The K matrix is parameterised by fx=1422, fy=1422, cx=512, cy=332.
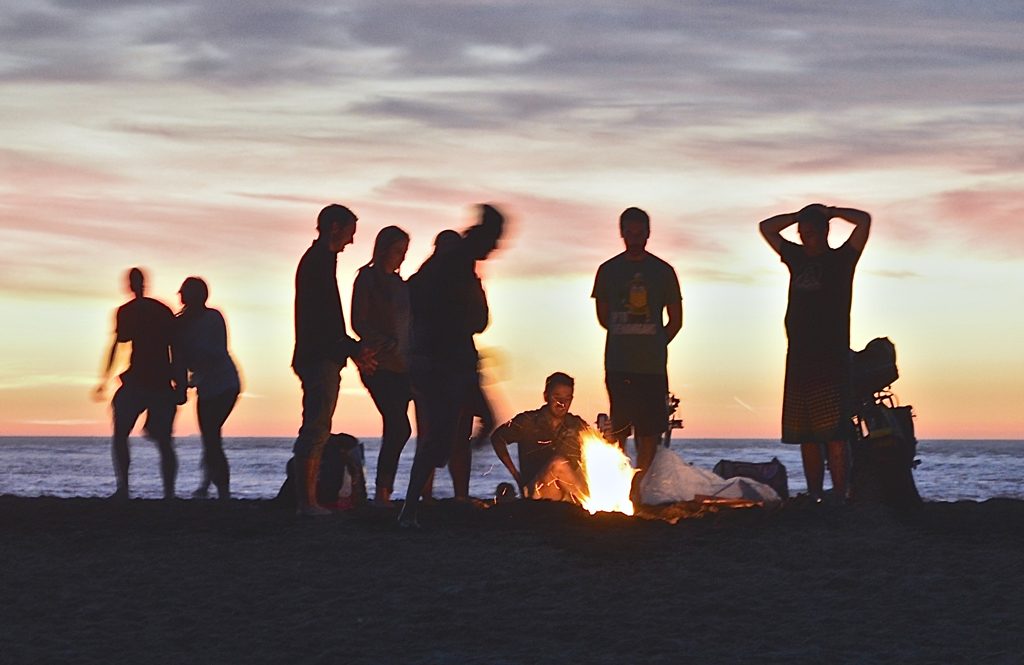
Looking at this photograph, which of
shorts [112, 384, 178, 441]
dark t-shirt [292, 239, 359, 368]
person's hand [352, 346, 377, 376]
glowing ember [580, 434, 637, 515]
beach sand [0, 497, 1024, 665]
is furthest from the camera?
shorts [112, 384, 178, 441]

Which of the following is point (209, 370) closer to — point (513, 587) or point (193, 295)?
point (193, 295)

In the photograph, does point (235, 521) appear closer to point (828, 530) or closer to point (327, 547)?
point (327, 547)

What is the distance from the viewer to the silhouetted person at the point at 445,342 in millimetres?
8891

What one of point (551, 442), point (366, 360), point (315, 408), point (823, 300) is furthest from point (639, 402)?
point (315, 408)

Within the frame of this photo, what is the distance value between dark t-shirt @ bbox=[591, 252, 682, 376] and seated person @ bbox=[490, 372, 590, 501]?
Result: 111 centimetres

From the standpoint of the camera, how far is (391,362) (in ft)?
32.3

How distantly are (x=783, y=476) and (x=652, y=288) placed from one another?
248 cm

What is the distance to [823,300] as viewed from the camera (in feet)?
32.4

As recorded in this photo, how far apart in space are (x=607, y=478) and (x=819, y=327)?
1930 millimetres

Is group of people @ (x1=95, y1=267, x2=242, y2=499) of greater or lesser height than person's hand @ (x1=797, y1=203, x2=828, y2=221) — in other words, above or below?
below

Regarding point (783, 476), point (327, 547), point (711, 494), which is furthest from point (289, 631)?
point (783, 476)

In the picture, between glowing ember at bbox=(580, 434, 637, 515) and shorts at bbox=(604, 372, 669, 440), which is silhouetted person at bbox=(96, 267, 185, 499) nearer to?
glowing ember at bbox=(580, 434, 637, 515)

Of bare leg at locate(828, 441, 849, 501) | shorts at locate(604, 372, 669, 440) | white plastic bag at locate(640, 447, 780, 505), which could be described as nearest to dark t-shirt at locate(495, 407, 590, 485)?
white plastic bag at locate(640, 447, 780, 505)

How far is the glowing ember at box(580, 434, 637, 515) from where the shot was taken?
10.5 metres
